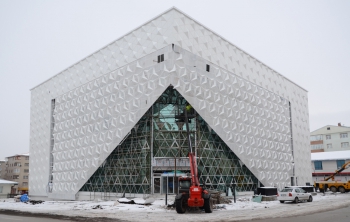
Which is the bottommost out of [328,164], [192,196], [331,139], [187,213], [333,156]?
[187,213]

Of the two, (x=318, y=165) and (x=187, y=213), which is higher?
(x=318, y=165)

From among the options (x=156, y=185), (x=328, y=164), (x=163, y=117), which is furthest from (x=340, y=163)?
(x=156, y=185)

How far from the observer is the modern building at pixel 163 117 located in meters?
32.6

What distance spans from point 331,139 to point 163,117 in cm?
6795

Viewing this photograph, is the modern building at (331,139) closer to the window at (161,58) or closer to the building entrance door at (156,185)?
the building entrance door at (156,185)

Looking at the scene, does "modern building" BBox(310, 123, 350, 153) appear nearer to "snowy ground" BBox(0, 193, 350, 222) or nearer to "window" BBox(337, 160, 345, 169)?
"window" BBox(337, 160, 345, 169)

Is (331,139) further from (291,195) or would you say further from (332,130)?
(291,195)

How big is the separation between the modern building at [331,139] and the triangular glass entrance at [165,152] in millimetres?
58700

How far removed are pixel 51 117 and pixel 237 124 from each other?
2545 cm

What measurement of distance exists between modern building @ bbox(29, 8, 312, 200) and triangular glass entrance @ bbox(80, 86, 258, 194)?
95mm

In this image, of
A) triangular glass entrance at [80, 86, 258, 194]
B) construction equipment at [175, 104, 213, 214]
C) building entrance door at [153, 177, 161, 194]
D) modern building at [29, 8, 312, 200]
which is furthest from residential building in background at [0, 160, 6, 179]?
construction equipment at [175, 104, 213, 214]

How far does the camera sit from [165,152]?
32.4m

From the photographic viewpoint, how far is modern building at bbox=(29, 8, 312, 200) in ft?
107

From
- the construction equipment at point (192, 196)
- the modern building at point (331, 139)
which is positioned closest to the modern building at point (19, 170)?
the modern building at point (331, 139)
